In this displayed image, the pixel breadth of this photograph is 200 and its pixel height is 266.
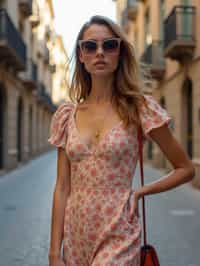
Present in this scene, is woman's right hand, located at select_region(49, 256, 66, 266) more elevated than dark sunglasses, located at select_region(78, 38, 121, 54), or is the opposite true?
dark sunglasses, located at select_region(78, 38, 121, 54)

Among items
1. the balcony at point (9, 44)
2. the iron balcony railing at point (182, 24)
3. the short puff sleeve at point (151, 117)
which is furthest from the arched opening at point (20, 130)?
the short puff sleeve at point (151, 117)

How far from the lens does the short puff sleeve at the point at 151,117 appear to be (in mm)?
1741

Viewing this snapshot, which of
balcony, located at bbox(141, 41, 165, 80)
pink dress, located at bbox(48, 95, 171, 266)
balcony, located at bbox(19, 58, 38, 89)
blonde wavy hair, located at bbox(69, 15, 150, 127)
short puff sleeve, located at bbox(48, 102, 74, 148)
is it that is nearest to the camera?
pink dress, located at bbox(48, 95, 171, 266)

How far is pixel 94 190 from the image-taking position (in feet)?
5.67

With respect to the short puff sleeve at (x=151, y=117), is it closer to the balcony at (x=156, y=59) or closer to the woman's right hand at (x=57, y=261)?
the woman's right hand at (x=57, y=261)

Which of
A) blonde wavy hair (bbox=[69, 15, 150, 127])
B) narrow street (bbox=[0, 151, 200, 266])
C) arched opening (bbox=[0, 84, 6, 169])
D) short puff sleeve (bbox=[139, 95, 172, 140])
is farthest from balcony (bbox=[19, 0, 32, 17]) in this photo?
short puff sleeve (bbox=[139, 95, 172, 140])

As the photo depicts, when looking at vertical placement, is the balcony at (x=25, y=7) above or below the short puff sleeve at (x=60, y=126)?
above

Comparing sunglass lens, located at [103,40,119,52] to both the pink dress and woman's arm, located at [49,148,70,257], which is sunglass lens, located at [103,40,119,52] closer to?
the pink dress

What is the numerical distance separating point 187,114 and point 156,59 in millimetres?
4727

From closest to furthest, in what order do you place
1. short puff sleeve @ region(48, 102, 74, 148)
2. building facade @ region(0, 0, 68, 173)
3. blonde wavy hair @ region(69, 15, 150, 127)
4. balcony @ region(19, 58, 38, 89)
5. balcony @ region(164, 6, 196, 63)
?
blonde wavy hair @ region(69, 15, 150, 127), short puff sleeve @ region(48, 102, 74, 148), balcony @ region(164, 6, 196, 63), building facade @ region(0, 0, 68, 173), balcony @ region(19, 58, 38, 89)

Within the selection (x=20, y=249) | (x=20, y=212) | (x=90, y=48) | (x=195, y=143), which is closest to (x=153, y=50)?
(x=195, y=143)

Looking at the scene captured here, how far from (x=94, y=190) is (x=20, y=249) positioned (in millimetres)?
4179

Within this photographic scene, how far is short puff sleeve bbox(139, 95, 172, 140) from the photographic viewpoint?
5.71 ft

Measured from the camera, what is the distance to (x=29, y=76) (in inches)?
995
